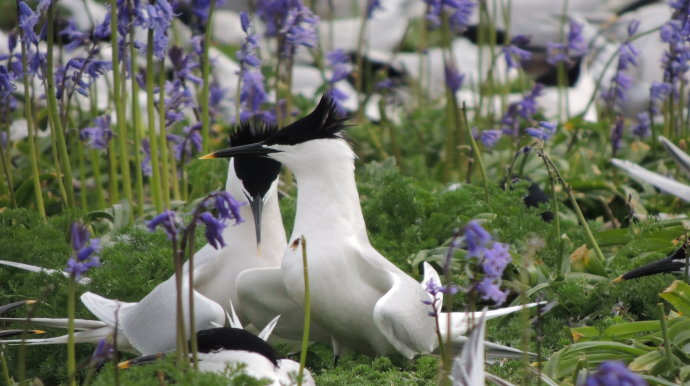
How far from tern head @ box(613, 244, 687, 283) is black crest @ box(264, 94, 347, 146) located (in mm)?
1127

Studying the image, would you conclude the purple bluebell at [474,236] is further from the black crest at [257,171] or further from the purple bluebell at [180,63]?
the purple bluebell at [180,63]

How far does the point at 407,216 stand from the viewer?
3.24 metres

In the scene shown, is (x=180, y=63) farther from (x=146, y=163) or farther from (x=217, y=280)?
(x=217, y=280)

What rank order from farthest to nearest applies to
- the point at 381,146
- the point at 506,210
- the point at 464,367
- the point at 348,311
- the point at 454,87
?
the point at 381,146, the point at 454,87, the point at 506,210, the point at 348,311, the point at 464,367

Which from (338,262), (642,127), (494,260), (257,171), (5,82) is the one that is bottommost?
(642,127)

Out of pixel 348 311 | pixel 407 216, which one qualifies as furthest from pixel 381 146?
pixel 348 311

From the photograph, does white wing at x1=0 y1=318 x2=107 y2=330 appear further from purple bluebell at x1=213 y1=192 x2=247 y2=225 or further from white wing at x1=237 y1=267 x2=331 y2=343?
purple bluebell at x1=213 y1=192 x2=247 y2=225

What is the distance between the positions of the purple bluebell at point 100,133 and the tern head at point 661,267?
8.22 ft

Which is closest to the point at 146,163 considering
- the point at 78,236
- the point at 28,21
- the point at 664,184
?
the point at 28,21

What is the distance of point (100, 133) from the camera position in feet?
11.9

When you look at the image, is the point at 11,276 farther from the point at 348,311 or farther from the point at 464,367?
the point at 464,367

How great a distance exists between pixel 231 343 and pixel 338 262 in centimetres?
54

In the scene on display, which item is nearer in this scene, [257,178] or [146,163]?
[257,178]

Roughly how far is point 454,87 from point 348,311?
208 centimetres
